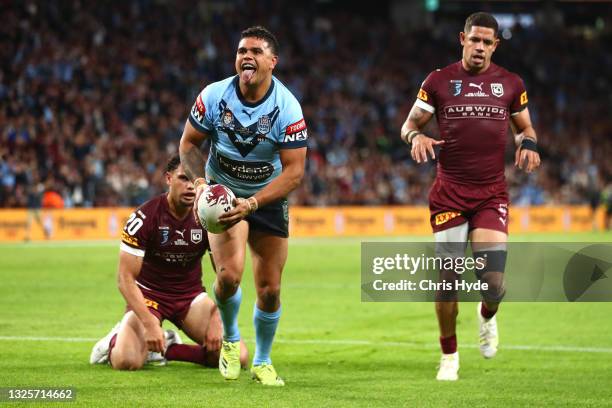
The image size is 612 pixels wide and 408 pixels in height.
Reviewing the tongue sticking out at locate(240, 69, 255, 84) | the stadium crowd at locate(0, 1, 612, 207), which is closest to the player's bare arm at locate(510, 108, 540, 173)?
the tongue sticking out at locate(240, 69, 255, 84)

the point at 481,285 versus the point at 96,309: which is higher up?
the point at 481,285

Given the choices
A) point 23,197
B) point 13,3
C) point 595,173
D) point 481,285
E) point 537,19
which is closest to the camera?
point 481,285

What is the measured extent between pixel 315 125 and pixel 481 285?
90.7 feet

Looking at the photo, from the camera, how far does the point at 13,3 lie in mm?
31031

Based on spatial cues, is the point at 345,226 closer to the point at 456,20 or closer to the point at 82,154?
the point at 82,154

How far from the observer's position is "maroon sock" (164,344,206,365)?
901 centimetres

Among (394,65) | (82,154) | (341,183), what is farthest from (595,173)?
(82,154)

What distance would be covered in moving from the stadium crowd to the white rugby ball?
833 inches

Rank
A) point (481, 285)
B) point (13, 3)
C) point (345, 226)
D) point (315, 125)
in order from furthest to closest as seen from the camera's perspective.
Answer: point (315, 125) → point (345, 226) → point (13, 3) → point (481, 285)

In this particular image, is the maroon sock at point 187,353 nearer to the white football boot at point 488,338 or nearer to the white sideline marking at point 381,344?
the white sideline marking at point 381,344

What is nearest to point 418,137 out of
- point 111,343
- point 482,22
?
point 482,22

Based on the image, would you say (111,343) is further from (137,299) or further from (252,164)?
(252,164)

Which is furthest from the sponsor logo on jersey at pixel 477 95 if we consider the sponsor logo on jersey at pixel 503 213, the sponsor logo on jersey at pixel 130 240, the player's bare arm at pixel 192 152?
the sponsor logo on jersey at pixel 130 240

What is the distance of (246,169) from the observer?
7.95 m
